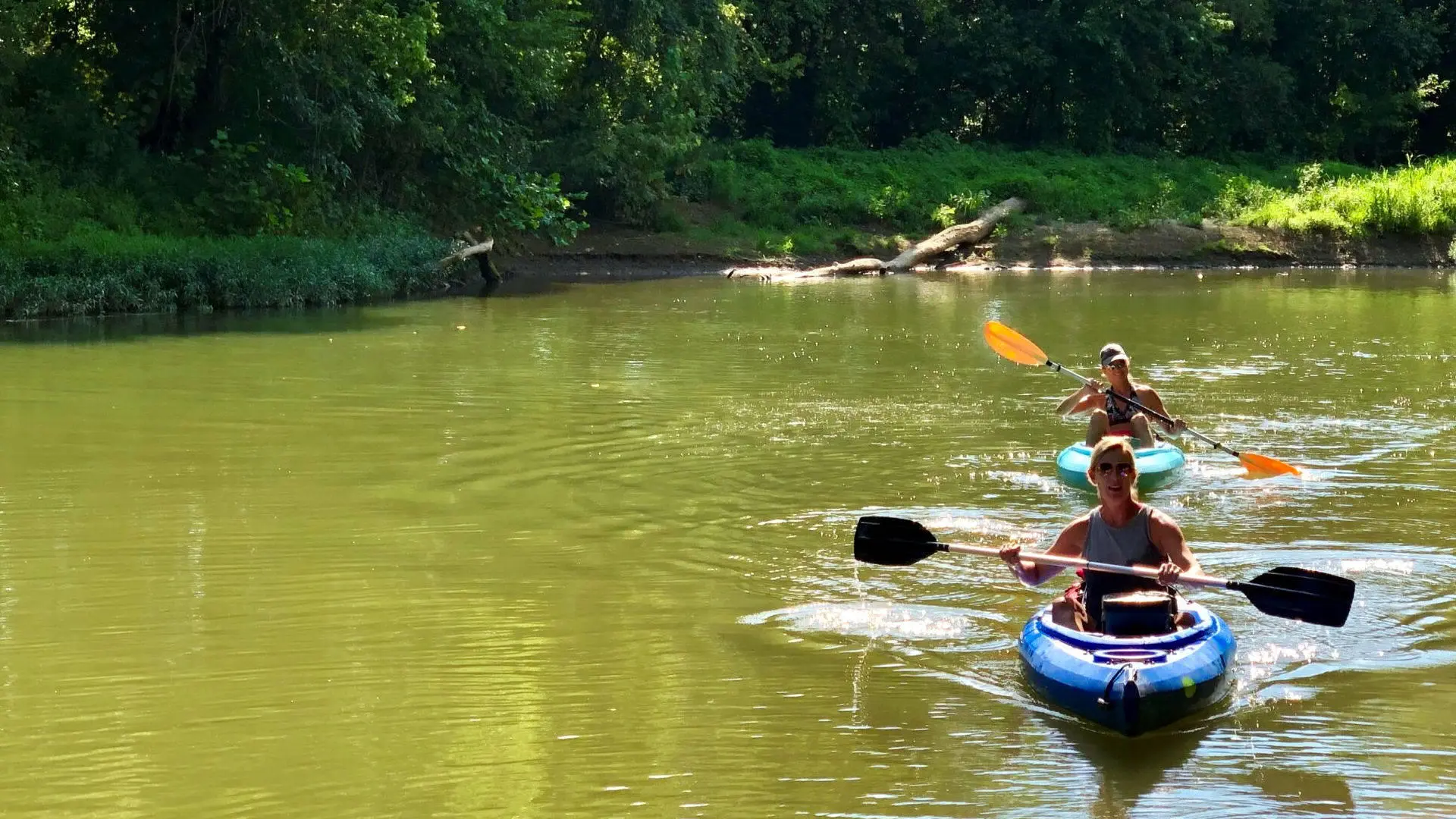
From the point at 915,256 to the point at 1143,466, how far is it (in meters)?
23.3

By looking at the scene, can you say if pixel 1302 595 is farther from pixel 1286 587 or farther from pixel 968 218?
pixel 968 218

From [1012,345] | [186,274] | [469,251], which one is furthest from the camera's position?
[469,251]

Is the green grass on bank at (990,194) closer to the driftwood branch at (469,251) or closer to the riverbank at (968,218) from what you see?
the riverbank at (968,218)

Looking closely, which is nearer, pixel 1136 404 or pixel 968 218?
pixel 1136 404

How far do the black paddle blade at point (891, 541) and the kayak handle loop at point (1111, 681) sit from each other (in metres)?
1.49

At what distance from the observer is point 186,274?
23406 millimetres

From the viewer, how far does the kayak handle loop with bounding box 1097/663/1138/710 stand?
648 cm

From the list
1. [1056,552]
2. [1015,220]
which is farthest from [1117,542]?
[1015,220]

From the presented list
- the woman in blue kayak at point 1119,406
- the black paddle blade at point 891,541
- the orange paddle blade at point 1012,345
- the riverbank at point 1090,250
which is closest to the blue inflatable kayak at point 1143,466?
the woman in blue kayak at point 1119,406

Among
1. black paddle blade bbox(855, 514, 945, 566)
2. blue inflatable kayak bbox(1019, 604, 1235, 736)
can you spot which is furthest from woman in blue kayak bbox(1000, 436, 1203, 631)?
black paddle blade bbox(855, 514, 945, 566)

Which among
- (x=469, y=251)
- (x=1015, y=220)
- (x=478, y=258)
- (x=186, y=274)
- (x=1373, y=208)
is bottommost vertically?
(x=186, y=274)

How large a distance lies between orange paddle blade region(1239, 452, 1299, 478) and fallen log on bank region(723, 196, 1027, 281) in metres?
20.6

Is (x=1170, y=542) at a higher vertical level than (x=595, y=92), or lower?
lower

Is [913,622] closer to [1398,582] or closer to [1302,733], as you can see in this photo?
[1302,733]
